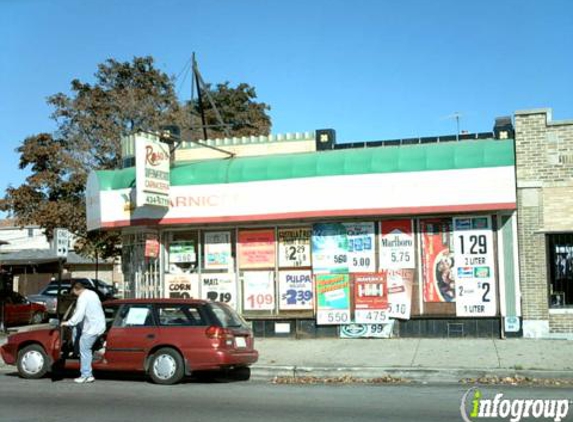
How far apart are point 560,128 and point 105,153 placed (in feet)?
62.8

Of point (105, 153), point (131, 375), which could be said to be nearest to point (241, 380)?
point (131, 375)

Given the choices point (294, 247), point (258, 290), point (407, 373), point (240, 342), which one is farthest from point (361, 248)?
point (240, 342)

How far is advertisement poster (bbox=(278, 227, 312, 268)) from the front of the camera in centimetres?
1680

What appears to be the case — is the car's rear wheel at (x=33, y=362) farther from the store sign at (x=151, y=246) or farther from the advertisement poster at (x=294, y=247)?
the advertisement poster at (x=294, y=247)

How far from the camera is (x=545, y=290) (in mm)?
15180

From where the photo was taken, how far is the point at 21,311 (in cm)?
2561

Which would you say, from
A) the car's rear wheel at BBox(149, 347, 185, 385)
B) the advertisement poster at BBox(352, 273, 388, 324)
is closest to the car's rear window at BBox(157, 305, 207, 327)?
the car's rear wheel at BBox(149, 347, 185, 385)

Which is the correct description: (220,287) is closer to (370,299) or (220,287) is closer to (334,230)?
(334,230)

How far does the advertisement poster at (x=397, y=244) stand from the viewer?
1612 cm

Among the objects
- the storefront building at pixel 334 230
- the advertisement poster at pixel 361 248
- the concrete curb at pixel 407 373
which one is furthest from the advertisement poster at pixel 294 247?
the concrete curb at pixel 407 373

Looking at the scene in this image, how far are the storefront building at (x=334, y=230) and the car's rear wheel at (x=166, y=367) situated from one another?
513 centimetres

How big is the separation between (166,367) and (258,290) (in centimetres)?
591

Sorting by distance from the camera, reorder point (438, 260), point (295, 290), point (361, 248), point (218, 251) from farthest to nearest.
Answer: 1. point (218, 251)
2. point (295, 290)
3. point (361, 248)
4. point (438, 260)
